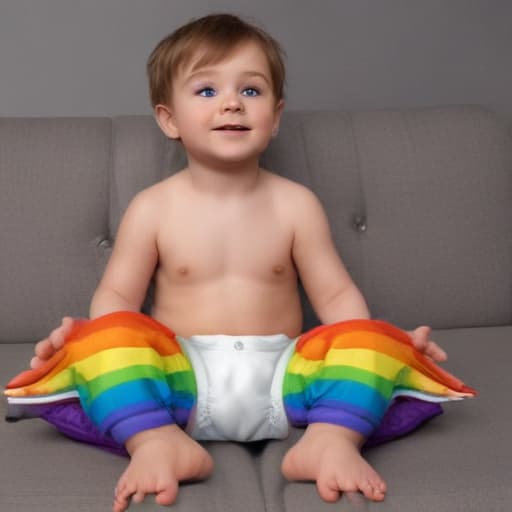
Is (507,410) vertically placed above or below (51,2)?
below

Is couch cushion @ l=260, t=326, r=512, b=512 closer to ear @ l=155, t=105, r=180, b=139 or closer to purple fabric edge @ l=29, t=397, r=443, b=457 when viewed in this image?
purple fabric edge @ l=29, t=397, r=443, b=457

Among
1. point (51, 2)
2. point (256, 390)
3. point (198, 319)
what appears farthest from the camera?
point (51, 2)

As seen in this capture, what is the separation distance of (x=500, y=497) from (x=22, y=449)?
0.62 m

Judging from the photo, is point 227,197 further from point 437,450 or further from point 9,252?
point 437,450

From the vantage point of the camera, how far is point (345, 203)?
1888 mm

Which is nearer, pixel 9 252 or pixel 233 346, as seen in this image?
pixel 233 346

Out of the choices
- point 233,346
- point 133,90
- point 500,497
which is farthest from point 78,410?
point 133,90

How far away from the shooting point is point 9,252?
1.84 meters

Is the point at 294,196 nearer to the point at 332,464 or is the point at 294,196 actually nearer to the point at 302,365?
the point at 302,365

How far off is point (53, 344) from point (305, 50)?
3.94 feet

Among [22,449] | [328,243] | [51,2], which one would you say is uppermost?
[51,2]

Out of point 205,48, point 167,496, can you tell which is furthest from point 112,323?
point 205,48

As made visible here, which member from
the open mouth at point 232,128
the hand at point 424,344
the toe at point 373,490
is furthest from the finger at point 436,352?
the open mouth at point 232,128

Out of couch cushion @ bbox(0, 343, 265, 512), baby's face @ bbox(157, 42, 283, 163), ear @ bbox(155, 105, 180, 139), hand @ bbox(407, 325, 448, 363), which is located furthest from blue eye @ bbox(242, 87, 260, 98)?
couch cushion @ bbox(0, 343, 265, 512)
